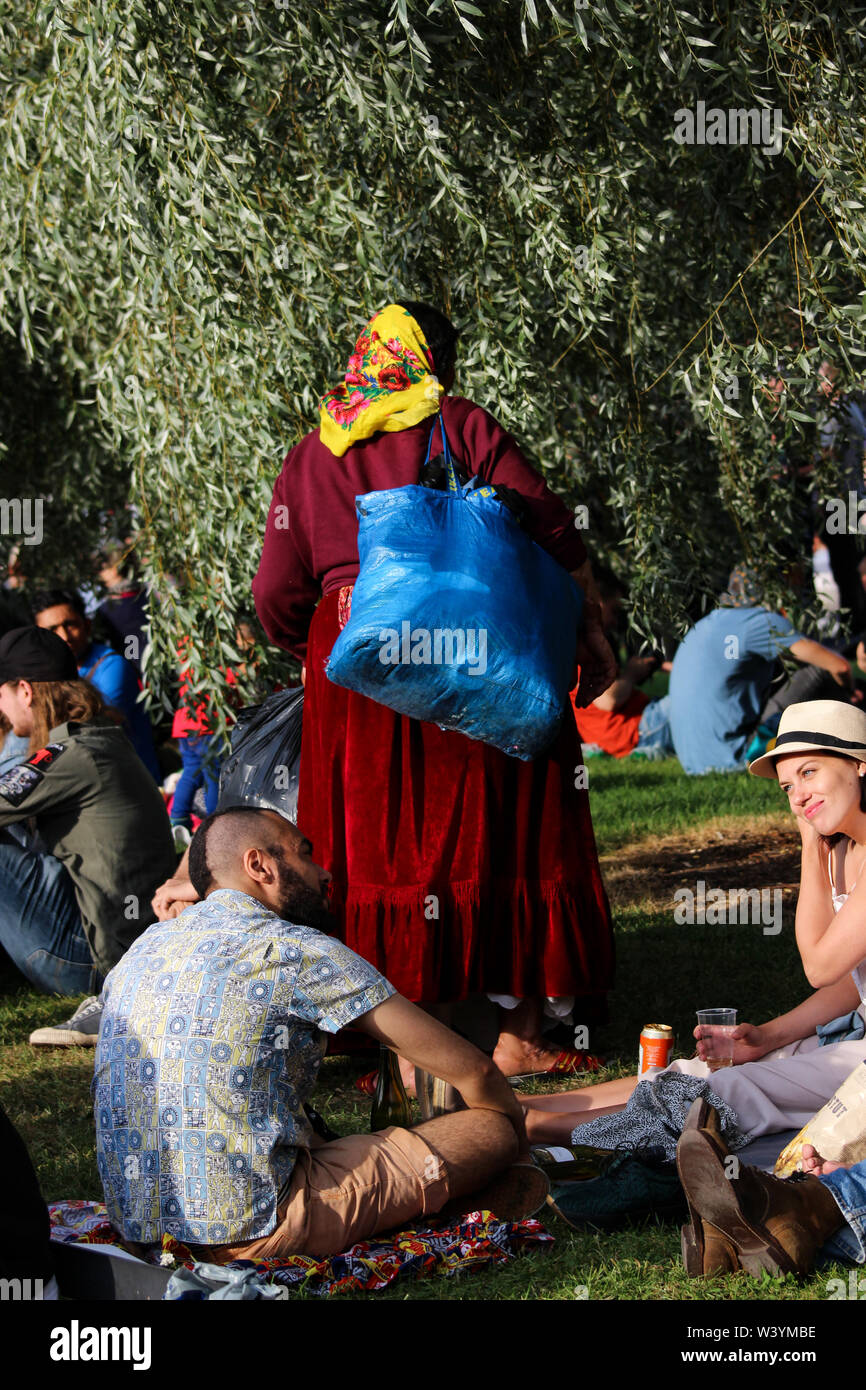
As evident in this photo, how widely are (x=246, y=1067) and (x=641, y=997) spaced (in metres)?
2.77

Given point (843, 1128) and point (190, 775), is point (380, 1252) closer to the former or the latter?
point (843, 1128)

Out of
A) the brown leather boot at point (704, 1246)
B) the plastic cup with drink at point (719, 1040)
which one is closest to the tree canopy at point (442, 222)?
the plastic cup with drink at point (719, 1040)

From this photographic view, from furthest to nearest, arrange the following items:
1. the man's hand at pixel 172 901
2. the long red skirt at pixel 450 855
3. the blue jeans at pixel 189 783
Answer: the blue jeans at pixel 189 783 → the long red skirt at pixel 450 855 → the man's hand at pixel 172 901

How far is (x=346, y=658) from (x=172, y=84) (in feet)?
7.74

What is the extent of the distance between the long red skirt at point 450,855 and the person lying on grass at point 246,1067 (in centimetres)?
111

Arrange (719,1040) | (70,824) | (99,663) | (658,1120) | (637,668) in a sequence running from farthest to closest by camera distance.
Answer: (637,668), (99,663), (70,824), (719,1040), (658,1120)

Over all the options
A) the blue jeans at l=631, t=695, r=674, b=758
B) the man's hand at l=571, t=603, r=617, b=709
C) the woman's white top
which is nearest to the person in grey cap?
the man's hand at l=571, t=603, r=617, b=709

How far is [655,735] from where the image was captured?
486 inches

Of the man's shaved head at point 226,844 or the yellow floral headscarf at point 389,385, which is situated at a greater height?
the yellow floral headscarf at point 389,385

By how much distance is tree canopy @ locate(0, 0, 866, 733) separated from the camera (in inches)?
215

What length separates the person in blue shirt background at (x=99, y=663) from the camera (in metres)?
8.77

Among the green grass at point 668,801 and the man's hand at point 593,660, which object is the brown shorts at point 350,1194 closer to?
the man's hand at point 593,660

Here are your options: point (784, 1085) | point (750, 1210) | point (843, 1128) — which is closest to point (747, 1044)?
point (784, 1085)

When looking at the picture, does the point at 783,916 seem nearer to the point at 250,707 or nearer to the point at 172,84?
the point at 250,707
